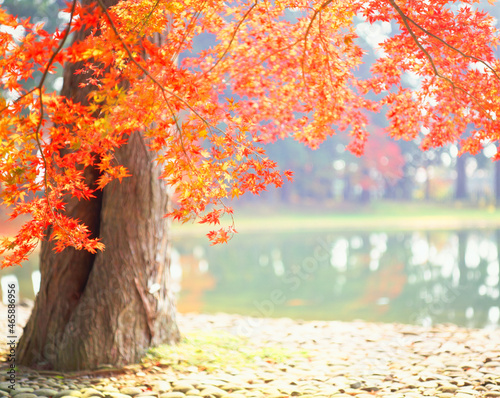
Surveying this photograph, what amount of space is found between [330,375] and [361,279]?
7031mm

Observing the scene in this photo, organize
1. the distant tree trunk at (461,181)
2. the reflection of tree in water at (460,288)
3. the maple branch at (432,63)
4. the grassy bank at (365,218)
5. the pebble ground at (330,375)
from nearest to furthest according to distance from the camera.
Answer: the maple branch at (432,63)
the pebble ground at (330,375)
the reflection of tree in water at (460,288)
the grassy bank at (365,218)
the distant tree trunk at (461,181)

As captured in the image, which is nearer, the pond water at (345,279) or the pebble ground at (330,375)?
the pebble ground at (330,375)

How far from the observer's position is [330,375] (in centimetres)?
445

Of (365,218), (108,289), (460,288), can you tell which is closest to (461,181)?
(365,218)

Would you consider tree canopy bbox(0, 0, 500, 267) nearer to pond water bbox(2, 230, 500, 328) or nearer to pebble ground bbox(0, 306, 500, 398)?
pebble ground bbox(0, 306, 500, 398)

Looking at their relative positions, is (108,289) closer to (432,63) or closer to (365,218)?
(432,63)

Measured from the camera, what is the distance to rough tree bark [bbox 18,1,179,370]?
4.46 m

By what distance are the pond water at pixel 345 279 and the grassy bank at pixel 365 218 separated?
17.3ft

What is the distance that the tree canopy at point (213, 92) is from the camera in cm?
292

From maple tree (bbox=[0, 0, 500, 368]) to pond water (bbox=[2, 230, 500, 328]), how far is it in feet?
13.9

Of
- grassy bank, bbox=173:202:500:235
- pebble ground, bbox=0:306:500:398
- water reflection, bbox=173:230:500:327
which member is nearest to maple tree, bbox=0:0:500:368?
pebble ground, bbox=0:306:500:398

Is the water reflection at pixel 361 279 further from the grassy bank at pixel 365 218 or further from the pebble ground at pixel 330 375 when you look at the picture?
the grassy bank at pixel 365 218

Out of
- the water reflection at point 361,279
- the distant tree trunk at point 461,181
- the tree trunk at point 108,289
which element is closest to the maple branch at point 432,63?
the tree trunk at point 108,289

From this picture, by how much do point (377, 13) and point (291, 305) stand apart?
19.7ft
